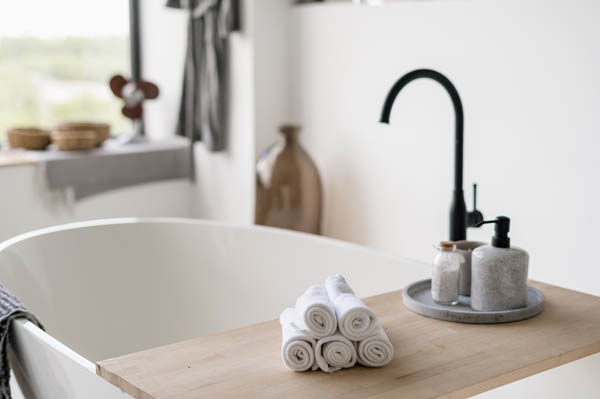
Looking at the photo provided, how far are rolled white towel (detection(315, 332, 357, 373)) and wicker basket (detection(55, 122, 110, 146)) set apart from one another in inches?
111

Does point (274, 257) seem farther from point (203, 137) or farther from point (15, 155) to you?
point (15, 155)

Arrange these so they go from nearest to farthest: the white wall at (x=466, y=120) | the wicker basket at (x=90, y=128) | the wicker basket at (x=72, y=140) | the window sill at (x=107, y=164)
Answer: the white wall at (x=466, y=120) → the window sill at (x=107, y=164) → the wicker basket at (x=72, y=140) → the wicker basket at (x=90, y=128)

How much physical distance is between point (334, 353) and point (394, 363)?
104mm

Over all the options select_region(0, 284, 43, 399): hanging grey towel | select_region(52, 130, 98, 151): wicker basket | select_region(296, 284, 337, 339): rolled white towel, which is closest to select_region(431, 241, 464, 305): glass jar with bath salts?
select_region(296, 284, 337, 339): rolled white towel

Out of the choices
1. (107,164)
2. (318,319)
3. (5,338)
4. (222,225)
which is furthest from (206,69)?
(318,319)

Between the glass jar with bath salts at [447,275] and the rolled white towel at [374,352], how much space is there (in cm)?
30

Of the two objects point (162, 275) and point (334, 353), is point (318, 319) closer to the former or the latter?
point (334, 353)

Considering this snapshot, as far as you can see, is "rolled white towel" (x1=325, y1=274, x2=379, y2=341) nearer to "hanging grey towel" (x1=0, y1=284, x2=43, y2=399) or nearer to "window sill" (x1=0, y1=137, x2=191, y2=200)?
"hanging grey towel" (x1=0, y1=284, x2=43, y2=399)

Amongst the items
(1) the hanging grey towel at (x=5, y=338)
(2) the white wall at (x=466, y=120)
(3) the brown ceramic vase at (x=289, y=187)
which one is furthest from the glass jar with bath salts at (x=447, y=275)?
(3) the brown ceramic vase at (x=289, y=187)

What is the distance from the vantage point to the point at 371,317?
1.24 metres

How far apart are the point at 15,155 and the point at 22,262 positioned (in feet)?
4.74

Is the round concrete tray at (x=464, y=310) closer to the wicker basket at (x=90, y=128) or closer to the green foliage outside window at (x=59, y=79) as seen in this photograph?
the wicker basket at (x=90, y=128)

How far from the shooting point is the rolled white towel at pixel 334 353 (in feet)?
3.95

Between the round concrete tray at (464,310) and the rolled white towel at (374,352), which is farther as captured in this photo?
the round concrete tray at (464,310)
